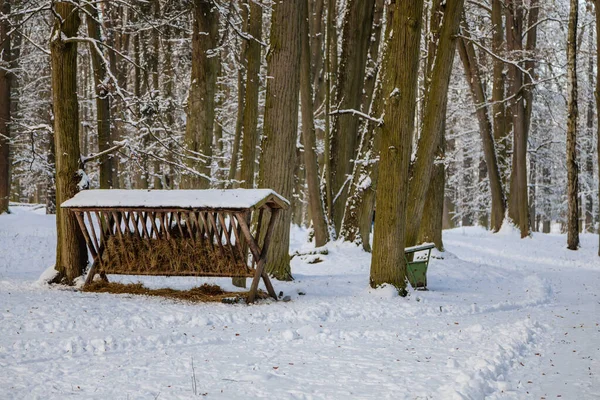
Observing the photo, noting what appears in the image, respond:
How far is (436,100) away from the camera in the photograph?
12.5 meters

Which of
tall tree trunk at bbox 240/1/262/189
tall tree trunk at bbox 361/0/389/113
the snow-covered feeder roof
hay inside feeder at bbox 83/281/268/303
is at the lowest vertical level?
hay inside feeder at bbox 83/281/268/303

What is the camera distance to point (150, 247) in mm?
9945

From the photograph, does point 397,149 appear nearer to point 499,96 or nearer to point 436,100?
point 436,100

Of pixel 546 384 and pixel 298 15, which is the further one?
pixel 298 15

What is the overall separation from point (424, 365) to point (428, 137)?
7.42m

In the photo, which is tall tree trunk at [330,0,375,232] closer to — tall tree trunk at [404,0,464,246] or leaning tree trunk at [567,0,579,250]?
tall tree trunk at [404,0,464,246]

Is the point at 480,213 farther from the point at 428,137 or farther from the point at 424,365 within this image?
the point at 424,365

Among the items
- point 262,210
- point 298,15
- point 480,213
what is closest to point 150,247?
point 262,210

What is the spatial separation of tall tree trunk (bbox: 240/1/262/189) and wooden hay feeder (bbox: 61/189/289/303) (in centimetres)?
254

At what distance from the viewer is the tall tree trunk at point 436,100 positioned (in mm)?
12344

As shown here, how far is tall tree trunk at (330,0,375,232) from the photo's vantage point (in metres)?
17.2

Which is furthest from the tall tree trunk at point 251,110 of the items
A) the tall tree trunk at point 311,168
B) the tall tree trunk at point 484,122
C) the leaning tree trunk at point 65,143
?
the tall tree trunk at point 484,122

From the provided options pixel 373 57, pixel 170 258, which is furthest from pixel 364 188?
pixel 170 258

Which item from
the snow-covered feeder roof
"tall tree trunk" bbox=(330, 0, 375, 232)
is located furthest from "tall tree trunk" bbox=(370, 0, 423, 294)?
"tall tree trunk" bbox=(330, 0, 375, 232)
